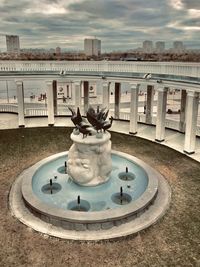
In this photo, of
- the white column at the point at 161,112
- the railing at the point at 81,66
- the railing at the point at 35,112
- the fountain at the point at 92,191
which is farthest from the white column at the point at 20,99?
the white column at the point at 161,112

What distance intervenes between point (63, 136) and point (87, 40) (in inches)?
2501

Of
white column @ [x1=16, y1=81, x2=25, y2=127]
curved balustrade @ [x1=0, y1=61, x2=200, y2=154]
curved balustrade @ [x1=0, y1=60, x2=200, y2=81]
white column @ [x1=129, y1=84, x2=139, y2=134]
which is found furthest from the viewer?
white column @ [x1=16, y1=81, x2=25, y2=127]

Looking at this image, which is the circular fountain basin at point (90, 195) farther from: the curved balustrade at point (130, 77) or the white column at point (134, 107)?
the white column at point (134, 107)

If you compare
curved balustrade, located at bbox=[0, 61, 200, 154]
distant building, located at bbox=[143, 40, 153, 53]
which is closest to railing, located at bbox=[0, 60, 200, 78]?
curved balustrade, located at bbox=[0, 61, 200, 154]

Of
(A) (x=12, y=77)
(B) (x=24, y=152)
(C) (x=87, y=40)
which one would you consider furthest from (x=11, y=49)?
(B) (x=24, y=152)

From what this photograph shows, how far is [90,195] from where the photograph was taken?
1523 centimetres

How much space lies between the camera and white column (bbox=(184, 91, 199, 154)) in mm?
21422

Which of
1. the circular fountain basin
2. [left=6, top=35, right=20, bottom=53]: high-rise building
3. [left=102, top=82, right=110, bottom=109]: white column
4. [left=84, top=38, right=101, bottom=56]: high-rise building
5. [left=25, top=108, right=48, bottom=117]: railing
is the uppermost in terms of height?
[left=6, top=35, right=20, bottom=53]: high-rise building

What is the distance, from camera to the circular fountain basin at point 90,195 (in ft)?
40.2

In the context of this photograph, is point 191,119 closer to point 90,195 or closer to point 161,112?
point 161,112

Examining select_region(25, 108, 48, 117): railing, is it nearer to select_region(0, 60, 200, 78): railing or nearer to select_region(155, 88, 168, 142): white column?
select_region(0, 60, 200, 78): railing

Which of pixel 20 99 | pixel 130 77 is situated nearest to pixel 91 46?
pixel 20 99

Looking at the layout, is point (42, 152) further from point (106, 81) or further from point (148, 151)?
point (106, 81)

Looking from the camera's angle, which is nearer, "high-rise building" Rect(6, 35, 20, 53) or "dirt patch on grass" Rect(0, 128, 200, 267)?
"dirt patch on grass" Rect(0, 128, 200, 267)
